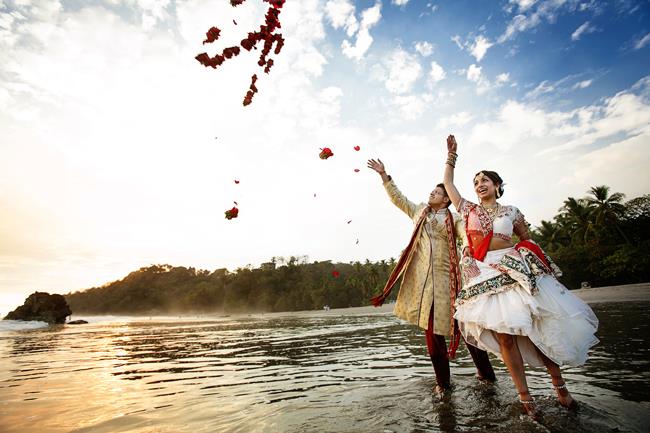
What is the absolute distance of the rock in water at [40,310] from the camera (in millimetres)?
34469

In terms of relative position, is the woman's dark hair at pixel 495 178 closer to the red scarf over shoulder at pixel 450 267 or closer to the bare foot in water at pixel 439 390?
the red scarf over shoulder at pixel 450 267

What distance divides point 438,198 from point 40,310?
43.6 meters

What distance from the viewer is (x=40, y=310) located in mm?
34844

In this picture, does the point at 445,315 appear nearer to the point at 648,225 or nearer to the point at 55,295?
the point at 648,225

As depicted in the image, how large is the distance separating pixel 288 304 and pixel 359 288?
56.6 feet

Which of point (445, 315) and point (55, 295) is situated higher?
point (55, 295)

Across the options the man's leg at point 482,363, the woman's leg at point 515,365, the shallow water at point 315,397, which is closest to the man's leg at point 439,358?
the shallow water at point 315,397

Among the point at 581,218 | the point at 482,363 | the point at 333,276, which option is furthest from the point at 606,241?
the point at 333,276

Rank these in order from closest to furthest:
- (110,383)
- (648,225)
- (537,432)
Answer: (537,432) < (110,383) < (648,225)

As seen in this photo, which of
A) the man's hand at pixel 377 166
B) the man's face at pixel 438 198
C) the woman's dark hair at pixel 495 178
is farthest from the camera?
the man's hand at pixel 377 166

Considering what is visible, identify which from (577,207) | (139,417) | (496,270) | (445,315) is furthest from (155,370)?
(577,207)

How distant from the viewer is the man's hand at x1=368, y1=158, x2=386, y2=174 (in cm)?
470

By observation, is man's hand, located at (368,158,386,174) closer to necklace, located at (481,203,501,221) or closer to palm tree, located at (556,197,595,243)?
necklace, located at (481,203,501,221)

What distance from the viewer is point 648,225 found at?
34062mm
